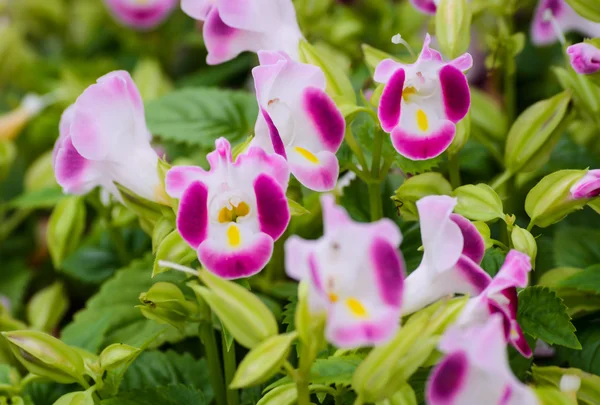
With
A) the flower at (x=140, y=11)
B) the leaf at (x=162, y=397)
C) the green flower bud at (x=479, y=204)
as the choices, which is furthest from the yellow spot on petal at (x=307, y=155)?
the flower at (x=140, y=11)

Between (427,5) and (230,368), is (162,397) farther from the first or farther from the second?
(427,5)

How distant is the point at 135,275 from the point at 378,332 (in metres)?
0.36

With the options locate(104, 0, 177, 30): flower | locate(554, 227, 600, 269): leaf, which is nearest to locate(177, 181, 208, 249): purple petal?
locate(554, 227, 600, 269): leaf

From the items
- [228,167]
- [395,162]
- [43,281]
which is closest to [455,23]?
[395,162]

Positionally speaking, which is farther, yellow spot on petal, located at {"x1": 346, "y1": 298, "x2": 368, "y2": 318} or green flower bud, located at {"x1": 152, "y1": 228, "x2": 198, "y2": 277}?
green flower bud, located at {"x1": 152, "y1": 228, "x2": 198, "y2": 277}

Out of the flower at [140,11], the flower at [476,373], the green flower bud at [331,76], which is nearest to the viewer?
the flower at [476,373]

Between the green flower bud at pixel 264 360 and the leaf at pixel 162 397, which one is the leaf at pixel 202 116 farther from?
the green flower bud at pixel 264 360

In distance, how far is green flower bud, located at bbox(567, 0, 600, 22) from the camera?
609mm

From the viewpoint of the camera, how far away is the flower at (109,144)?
1.73ft

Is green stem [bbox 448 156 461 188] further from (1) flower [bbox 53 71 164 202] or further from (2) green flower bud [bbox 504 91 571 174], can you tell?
(1) flower [bbox 53 71 164 202]

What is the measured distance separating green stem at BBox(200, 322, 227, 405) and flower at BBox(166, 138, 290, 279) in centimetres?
10

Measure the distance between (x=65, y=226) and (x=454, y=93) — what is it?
417mm

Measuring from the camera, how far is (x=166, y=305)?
1.74 feet

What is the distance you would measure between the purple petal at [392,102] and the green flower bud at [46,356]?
0.28 metres
